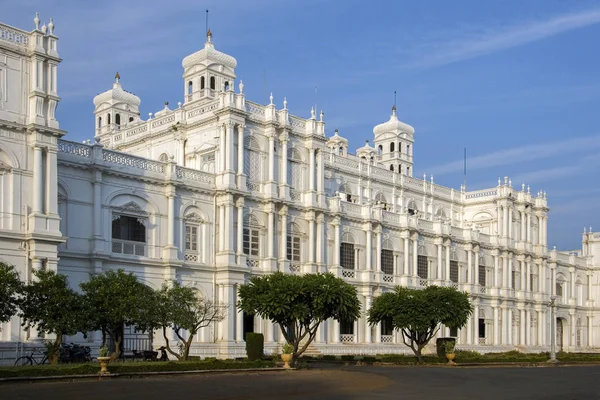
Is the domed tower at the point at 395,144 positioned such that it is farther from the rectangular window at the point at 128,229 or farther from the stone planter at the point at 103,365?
the stone planter at the point at 103,365

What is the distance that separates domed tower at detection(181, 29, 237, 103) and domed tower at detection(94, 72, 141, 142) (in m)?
9.74

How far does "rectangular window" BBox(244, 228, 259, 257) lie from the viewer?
2157 inches

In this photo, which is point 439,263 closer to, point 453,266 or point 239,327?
point 453,266

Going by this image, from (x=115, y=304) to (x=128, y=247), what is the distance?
38.1 feet

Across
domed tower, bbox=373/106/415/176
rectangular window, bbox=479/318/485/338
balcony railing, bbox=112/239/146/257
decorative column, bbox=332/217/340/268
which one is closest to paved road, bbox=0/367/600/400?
balcony railing, bbox=112/239/146/257

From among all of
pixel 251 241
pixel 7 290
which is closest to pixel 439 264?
pixel 251 241

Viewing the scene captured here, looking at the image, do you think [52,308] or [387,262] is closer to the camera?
[52,308]

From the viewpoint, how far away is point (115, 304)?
36750 millimetres

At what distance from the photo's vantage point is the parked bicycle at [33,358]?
3703 centimetres

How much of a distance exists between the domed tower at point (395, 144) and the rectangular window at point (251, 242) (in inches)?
1366

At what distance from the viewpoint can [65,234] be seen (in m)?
43.9

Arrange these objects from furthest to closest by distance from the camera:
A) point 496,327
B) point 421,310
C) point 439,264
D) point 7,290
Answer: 1. point 496,327
2. point 439,264
3. point 421,310
4. point 7,290

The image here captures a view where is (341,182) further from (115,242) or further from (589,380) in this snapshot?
(589,380)

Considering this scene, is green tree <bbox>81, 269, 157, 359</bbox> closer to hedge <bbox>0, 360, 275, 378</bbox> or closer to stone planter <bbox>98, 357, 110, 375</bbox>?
hedge <bbox>0, 360, 275, 378</bbox>
